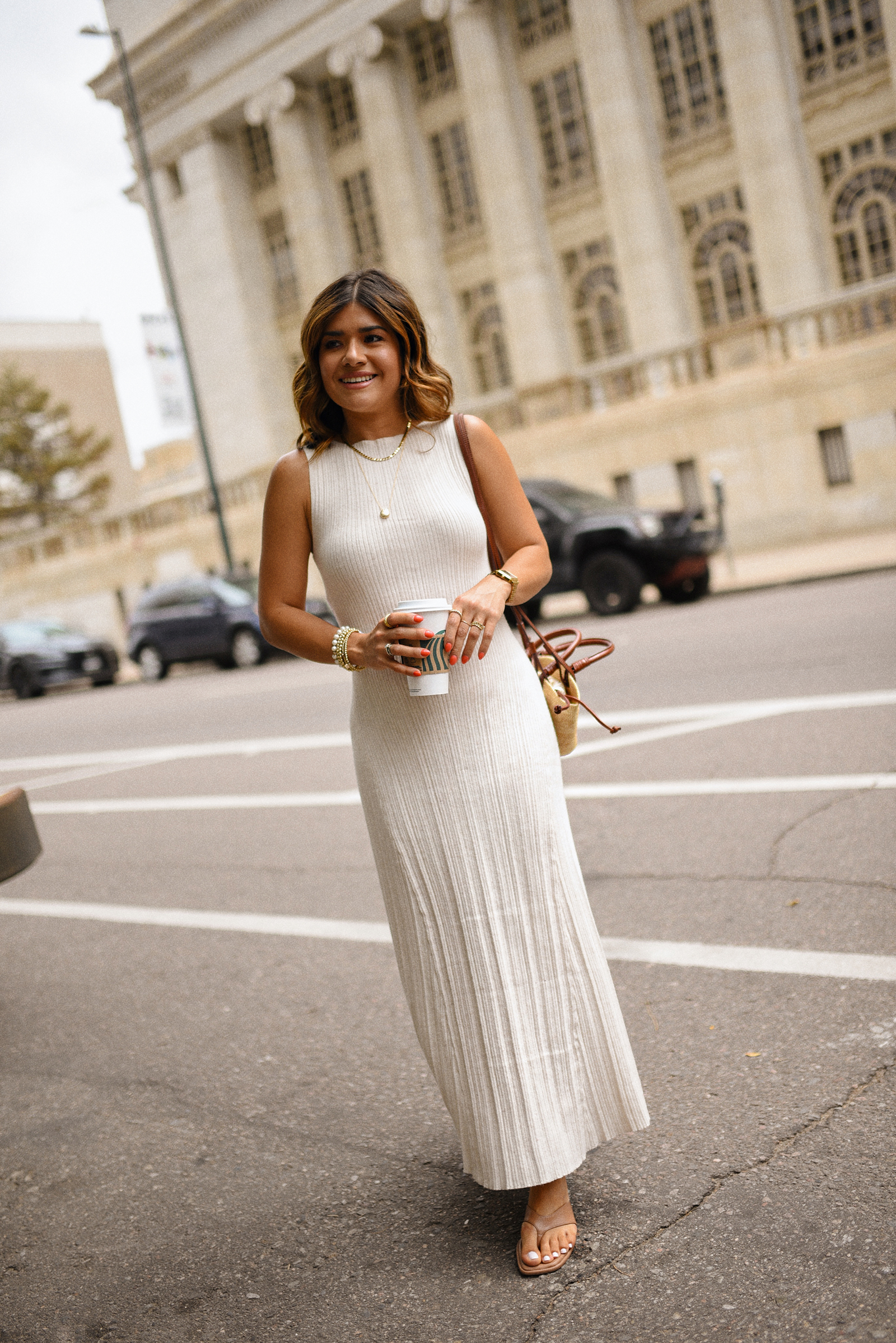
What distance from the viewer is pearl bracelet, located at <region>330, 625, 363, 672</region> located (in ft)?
8.48

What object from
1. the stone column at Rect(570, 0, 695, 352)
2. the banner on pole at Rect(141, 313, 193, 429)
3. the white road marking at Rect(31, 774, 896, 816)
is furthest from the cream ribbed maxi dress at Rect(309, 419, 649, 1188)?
the stone column at Rect(570, 0, 695, 352)

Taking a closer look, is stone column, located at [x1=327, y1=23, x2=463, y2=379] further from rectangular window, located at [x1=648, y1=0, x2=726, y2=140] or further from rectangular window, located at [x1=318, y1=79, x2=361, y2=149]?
rectangular window, located at [x1=648, y1=0, x2=726, y2=140]

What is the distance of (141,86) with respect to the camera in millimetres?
35656

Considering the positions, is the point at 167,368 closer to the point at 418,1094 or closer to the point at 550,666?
the point at 418,1094

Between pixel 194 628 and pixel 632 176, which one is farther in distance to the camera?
pixel 632 176

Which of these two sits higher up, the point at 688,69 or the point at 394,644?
the point at 688,69

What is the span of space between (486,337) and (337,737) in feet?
76.3

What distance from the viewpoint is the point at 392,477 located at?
271 cm

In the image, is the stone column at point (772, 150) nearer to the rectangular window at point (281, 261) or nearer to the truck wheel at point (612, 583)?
the truck wheel at point (612, 583)

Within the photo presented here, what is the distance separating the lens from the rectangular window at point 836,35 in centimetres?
2464

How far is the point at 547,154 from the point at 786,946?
2852 centimetres

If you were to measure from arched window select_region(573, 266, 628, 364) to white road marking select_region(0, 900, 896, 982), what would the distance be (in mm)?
25114

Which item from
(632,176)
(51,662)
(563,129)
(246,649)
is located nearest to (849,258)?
(632,176)

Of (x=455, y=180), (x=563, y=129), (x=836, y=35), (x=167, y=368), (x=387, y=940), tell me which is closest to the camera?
(x=387, y=940)
